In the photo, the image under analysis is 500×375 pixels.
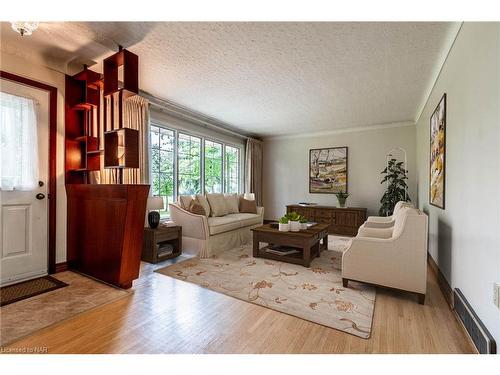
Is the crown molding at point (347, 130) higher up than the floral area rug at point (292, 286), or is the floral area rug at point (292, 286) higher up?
→ the crown molding at point (347, 130)

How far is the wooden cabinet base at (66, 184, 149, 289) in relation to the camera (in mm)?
2363

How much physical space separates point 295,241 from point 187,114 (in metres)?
3.10

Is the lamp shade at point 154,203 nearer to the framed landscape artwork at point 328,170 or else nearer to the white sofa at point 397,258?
the white sofa at point 397,258

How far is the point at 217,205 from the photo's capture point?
177 inches

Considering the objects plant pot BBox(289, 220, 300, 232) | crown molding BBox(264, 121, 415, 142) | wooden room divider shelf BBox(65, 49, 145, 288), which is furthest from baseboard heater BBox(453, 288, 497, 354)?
crown molding BBox(264, 121, 415, 142)

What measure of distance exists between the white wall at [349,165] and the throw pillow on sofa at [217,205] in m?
2.41

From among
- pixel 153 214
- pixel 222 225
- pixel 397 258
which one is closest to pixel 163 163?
pixel 153 214

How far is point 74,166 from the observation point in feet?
9.93

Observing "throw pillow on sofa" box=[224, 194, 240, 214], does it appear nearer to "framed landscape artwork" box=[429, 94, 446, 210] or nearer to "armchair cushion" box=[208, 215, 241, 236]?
Answer: "armchair cushion" box=[208, 215, 241, 236]

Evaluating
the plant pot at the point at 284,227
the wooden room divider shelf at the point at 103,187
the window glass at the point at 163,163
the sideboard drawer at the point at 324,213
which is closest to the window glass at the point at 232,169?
the window glass at the point at 163,163

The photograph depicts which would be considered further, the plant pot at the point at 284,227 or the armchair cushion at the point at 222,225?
the armchair cushion at the point at 222,225

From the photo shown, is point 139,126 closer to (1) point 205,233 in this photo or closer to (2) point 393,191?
(1) point 205,233

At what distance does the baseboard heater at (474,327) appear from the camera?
4.48 feet
